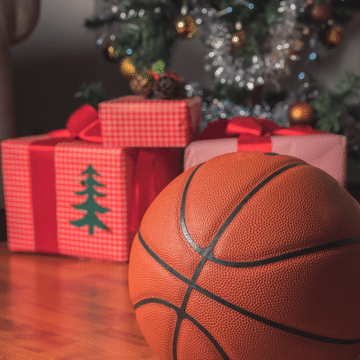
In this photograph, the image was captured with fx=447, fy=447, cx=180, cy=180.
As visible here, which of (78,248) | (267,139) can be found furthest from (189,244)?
(78,248)

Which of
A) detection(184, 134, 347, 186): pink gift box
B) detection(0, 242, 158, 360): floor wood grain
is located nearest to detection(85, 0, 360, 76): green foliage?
detection(184, 134, 347, 186): pink gift box

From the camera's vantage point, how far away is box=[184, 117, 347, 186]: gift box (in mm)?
1632

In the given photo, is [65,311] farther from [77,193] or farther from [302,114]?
[302,114]

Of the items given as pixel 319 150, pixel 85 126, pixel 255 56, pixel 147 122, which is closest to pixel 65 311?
pixel 147 122

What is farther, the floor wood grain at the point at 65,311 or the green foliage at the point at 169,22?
the green foliage at the point at 169,22

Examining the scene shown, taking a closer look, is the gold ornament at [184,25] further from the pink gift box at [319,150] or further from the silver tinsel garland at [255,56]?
the pink gift box at [319,150]

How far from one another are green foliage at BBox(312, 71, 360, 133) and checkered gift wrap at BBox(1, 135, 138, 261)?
3.81 feet

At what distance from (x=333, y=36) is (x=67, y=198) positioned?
6.07 ft

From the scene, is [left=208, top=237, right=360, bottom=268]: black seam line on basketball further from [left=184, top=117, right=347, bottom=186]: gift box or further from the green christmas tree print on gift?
the green christmas tree print on gift

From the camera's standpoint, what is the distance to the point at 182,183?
3.39ft

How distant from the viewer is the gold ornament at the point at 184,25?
2527mm

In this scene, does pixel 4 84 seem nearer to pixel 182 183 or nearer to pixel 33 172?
pixel 33 172

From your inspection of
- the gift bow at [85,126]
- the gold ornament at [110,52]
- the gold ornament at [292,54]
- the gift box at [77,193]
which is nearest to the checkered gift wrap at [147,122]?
the gift box at [77,193]

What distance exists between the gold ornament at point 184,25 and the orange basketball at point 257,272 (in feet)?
5.82
